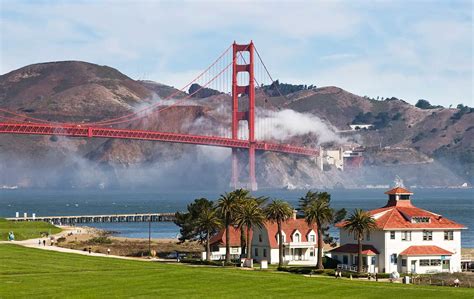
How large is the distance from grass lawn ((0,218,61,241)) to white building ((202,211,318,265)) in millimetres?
30562

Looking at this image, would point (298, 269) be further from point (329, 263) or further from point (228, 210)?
point (228, 210)

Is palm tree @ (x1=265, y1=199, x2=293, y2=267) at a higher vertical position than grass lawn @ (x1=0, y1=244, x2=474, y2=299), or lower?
higher

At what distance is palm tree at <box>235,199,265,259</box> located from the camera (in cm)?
8931

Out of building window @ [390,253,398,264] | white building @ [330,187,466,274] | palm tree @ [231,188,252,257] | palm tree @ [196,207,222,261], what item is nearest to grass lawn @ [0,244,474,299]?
white building @ [330,187,466,274]

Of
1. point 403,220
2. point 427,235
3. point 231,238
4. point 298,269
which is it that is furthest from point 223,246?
point 427,235

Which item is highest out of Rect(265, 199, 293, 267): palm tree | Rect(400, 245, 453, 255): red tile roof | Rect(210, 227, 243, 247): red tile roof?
Rect(265, 199, 293, 267): palm tree

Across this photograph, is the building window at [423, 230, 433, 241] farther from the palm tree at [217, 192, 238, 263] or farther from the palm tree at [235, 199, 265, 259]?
the palm tree at [217, 192, 238, 263]

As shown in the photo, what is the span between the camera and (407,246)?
277ft

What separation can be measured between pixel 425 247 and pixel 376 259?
4.11 m

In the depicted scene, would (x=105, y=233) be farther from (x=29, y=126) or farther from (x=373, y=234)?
(x=373, y=234)

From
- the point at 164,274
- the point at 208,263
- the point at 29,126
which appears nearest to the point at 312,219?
the point at 208,263

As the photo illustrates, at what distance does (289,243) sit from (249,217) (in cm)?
556

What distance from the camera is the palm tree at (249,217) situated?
89312mm

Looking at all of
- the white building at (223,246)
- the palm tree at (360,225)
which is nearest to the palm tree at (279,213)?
the palm tree at (360,225)
